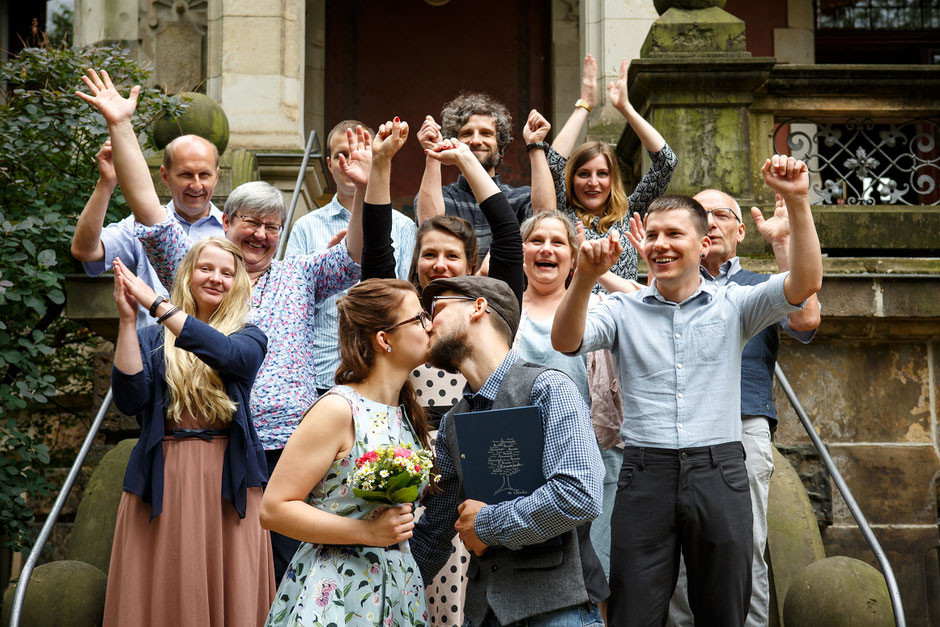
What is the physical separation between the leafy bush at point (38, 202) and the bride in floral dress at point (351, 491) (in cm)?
325

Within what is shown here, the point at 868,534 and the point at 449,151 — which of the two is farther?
the point at 868,534

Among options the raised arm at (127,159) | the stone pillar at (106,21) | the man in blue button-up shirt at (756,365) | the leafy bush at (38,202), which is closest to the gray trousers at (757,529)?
the man in blue button-up shirt at (756,365)

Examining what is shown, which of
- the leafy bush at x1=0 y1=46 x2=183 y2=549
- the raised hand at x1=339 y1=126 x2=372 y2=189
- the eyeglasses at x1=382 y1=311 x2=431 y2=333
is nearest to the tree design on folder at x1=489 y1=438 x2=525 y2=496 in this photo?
the eyeglasses at x1=382 y1=311 x2=431 y2=333

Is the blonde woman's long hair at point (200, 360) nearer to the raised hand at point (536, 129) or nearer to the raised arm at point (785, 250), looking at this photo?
the raised hand at point (536, 129)

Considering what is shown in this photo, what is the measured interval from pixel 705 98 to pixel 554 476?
439 cm

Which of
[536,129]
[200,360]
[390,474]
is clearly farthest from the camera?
[536,129]

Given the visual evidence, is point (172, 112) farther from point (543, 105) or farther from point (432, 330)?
point (543, 105)

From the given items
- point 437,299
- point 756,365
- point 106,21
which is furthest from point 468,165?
point 106,21

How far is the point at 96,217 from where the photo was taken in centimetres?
468

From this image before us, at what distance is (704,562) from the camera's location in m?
3.79

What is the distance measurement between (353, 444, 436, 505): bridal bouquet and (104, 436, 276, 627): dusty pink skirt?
3.92 feet

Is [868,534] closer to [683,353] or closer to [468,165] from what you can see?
[683,353]

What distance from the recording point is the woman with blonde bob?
4.09 metres

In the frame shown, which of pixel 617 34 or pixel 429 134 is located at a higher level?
pixel 617 34
